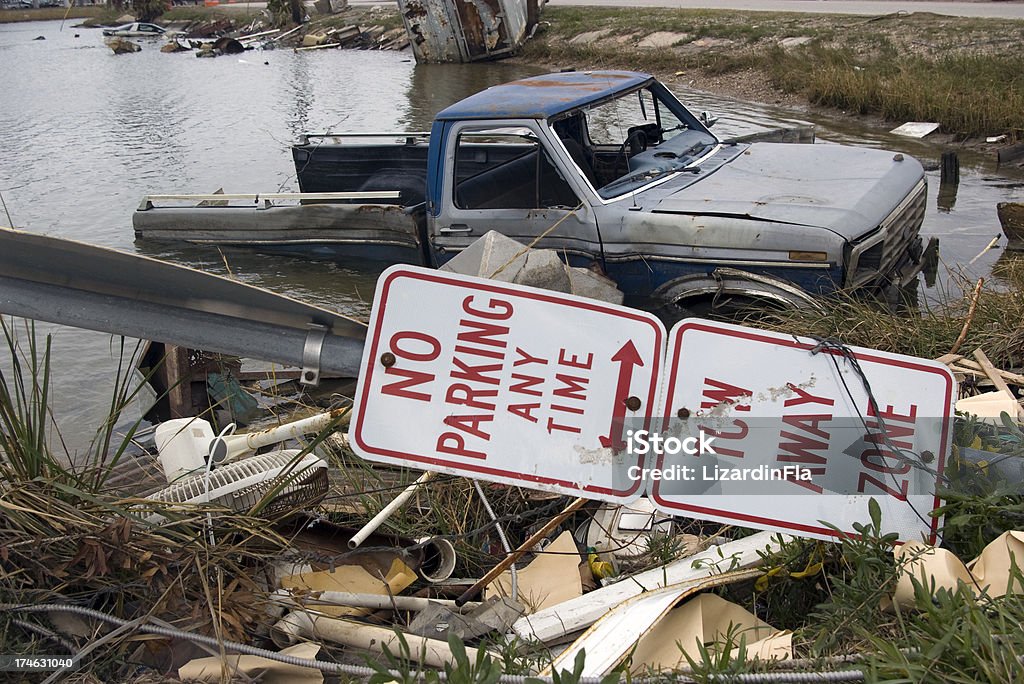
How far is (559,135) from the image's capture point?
18.9 ft

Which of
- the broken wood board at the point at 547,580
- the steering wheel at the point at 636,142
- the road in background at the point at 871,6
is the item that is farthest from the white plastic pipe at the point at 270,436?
the road in background at the point at 871,6

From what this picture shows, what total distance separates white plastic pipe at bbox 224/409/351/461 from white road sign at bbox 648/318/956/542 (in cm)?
164

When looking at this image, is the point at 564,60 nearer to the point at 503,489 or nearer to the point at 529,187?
the point at 529,187

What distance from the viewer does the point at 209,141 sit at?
54.3ft

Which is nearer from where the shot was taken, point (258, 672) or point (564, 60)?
point (258, 672)

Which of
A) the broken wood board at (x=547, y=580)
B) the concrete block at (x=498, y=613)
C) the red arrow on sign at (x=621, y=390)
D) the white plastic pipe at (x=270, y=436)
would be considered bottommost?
the broken wood board at (x=547, y=580)

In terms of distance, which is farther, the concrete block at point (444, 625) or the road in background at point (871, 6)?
the road in background at point (871, 6)

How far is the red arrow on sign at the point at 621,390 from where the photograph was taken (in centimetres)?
219

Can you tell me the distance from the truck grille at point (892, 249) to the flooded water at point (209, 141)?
95.2 inches

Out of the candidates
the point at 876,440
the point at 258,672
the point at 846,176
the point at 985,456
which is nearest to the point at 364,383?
the point at 258,672

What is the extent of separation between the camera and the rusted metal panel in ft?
77.5

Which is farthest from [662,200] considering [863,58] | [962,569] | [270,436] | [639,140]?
[863,58]

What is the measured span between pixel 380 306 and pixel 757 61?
17427mm

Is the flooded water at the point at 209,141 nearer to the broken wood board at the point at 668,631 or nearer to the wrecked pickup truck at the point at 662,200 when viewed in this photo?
the wrecked pickup truck at the point at 662,200
